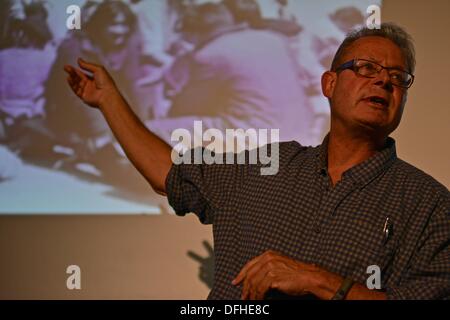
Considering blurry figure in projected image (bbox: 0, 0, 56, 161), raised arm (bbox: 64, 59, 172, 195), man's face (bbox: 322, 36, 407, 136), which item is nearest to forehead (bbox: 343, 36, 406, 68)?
man's face (bbox: 322, 36, 407, 136)

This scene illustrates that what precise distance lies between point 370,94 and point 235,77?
0.80 m

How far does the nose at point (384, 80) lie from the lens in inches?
50.8

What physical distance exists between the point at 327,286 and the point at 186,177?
43 cm

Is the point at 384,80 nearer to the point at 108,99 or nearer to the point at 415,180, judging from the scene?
the point at 415,180

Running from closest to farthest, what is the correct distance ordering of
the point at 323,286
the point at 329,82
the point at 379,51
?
1. the point at 323,286
2. the point at 379,51
3. the point at 329,82

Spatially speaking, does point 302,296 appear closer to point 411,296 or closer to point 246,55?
point 411,296

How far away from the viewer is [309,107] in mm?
2016

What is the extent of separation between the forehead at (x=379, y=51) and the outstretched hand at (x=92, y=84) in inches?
22.3

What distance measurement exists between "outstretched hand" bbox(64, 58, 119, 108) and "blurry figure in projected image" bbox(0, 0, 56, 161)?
2.42 ft

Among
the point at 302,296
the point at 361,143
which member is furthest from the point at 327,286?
the point at 361,143

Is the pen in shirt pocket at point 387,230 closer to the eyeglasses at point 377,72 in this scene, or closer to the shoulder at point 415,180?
the shoulder at point 415,180

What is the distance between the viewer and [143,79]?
6.75ft
